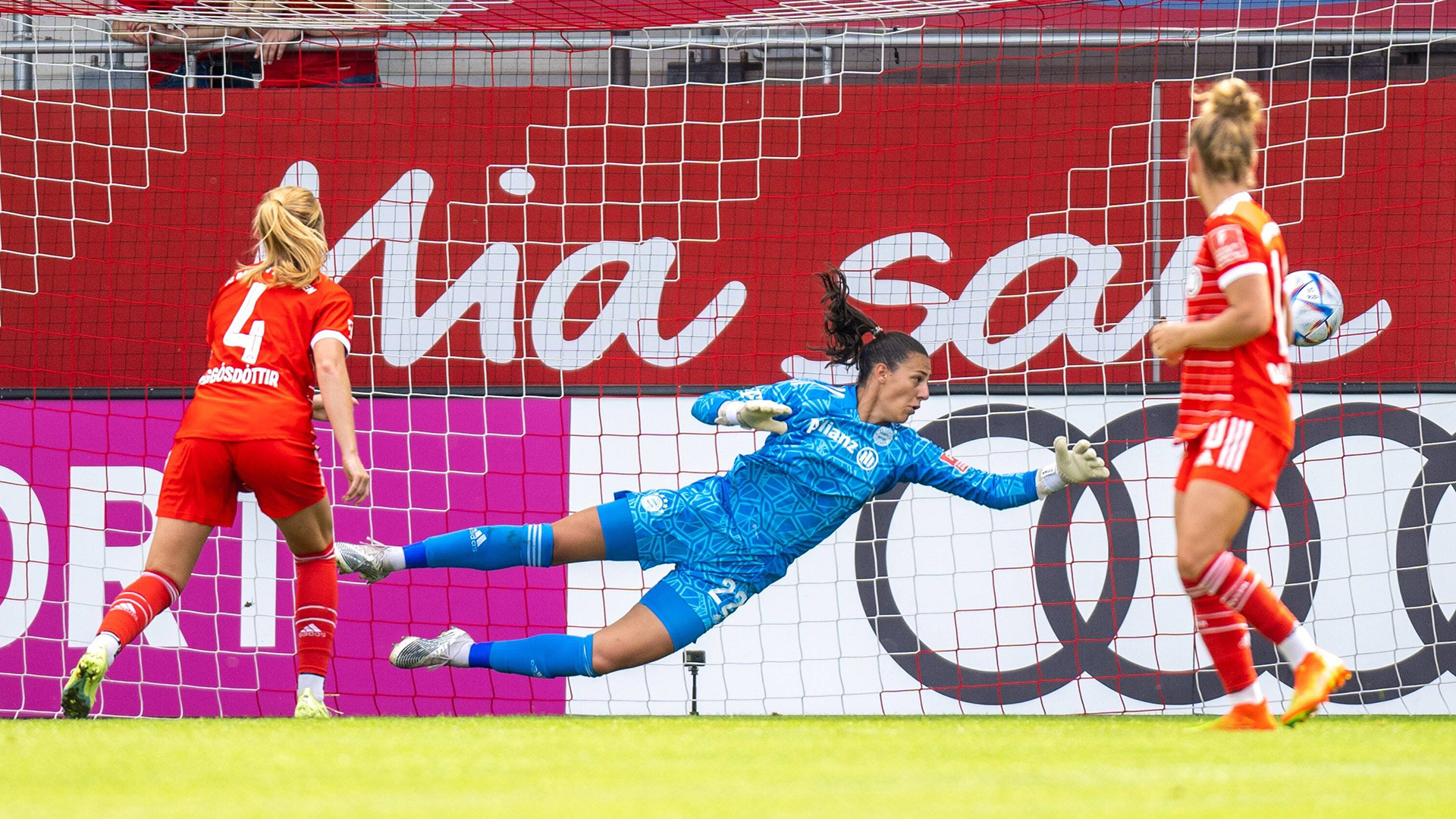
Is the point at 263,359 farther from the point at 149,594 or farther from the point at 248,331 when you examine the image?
the point at 149,594

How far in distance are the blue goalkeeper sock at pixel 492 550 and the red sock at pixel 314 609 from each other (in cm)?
31

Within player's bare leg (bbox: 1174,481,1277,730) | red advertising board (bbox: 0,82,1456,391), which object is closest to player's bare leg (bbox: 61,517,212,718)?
red advertising board (bbox: 0,82,1456,391)

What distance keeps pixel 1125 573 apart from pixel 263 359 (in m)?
3.85

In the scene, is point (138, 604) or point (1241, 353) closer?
point (1241, 353)

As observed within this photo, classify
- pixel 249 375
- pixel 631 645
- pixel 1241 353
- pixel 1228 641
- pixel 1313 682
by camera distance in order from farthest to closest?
pixel 631 645
pixel 249 375
pixel 1228 641
pixel 1241 353
pixel 1313 682

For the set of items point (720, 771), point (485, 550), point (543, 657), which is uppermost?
point (485, 550)

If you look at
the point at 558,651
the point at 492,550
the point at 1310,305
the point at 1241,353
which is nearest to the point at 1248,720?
the point at 1241,353

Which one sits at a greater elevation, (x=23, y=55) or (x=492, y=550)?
(x=23, y=55)

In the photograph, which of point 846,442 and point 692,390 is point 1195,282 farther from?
point 692,390

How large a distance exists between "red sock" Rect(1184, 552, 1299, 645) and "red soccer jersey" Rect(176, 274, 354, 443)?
2819 millimetres

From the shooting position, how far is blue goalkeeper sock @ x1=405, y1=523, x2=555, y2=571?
5.62 meters

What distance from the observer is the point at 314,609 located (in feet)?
17.9

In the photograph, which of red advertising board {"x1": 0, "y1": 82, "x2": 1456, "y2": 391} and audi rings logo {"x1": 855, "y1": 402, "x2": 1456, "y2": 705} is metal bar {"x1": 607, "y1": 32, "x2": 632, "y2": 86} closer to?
red advertising board {"x1": 0, "y1": 82, "x2": 1456, "y2": 391}

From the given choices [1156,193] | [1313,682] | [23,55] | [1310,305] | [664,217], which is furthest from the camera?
[23,55]
